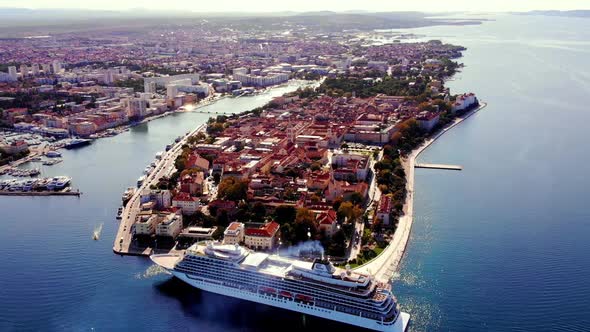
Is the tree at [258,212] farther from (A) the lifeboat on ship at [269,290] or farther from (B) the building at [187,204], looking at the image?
(A) the lifeboat on ship at [269,290]

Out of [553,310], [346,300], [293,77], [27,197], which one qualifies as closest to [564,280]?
[553,310]

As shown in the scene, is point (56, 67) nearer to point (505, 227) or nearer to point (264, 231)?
point (264, 231)

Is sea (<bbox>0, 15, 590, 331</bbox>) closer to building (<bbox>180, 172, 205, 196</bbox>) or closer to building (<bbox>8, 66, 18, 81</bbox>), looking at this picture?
building (<bbox>180, 172, 205, 196</bbox>)

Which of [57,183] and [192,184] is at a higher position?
[192,184]

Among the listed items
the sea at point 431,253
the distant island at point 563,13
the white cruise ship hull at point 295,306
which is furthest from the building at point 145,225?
the distant island at point 563,13

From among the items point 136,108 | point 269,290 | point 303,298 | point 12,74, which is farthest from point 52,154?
point 12,74

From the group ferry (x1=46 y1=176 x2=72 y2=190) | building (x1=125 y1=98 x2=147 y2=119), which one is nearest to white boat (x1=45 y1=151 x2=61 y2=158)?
ferry (x1=46 y1=176 x2=72 y2=190)
